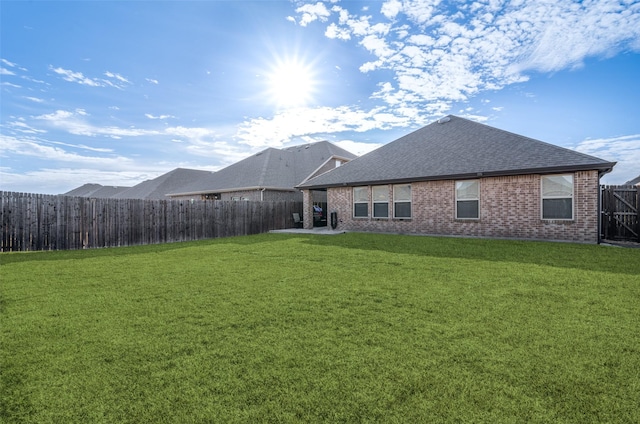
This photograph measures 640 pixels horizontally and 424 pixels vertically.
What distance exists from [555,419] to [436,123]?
57.8 ft

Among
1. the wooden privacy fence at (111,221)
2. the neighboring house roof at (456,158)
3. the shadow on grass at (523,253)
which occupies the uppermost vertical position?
the neighboring house roof at (456,158)

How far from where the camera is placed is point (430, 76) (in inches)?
533

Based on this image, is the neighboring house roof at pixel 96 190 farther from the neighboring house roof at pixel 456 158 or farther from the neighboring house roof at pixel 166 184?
the neighboring house roof at pixel 456 158

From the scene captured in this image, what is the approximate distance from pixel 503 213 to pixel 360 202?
665 cm

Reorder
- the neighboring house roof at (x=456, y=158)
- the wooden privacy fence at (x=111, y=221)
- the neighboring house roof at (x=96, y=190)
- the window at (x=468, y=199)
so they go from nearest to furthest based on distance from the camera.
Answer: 1. the wooden privacy fence at (x=111, y=221)
2. the neighboring house roof at (x=456, y=158)
3. the window at (x=468, y=199)
4. the neighboring house roof at (x=96, y=190)

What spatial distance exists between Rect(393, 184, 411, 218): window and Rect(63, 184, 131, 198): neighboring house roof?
44259mm

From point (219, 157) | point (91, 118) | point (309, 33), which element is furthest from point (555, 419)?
point (219, 157)

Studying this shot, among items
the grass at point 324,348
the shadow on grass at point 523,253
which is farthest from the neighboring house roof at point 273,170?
the grass at point 324,348

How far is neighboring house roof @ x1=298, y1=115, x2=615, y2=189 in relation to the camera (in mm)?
11133

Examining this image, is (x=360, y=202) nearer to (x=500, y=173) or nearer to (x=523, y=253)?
(x=500, y=173)

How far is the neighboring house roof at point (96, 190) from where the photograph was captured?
45487mm

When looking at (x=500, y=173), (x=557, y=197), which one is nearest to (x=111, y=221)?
(x=500, y=173)

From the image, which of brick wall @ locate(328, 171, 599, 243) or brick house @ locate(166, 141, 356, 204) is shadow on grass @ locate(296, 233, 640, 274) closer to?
brick wall @ locate(328, 171, 599, 243)

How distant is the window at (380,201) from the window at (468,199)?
3368 mm
